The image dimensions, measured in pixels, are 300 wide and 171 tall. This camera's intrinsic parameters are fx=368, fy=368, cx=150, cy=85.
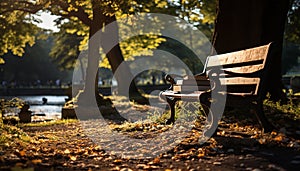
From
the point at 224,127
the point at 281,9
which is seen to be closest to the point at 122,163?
the point at 224,127

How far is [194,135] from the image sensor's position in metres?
5.76

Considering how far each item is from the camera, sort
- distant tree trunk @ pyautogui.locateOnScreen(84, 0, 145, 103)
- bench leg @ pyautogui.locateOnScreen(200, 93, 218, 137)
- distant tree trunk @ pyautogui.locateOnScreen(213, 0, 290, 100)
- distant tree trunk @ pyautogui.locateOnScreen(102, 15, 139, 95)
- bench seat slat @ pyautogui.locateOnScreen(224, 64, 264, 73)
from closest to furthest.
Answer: bench seat slat @ pyautogui.locateOnScreen(224, 64, 264, 73), bench leg @ pyautogui.locateOnScreen(200, 93, 218, 137), distant tree trunk @ pyautogui.locateOnScreen(213, 0, 290, 100), distant tree trunk @ pyautogui.locateOnScreen(84, 0, 145, 103), distant tree trunk @ pyautogui.locateOnScreen(102, 15, 139, 95)

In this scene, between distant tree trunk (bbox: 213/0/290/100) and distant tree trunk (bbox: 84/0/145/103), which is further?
distant tree trunk (bbox: 84/0/145/103)

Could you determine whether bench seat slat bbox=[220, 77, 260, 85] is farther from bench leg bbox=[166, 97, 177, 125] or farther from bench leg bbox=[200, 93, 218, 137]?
bench leg bbox=[166, 97, 177, 125]

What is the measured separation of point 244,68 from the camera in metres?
5.72

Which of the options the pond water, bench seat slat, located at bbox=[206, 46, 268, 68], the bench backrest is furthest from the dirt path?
the pond water

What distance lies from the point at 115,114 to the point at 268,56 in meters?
9.32

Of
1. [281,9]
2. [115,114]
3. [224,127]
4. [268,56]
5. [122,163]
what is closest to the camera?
[122,163]

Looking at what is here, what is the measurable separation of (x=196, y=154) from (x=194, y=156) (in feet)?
0.29

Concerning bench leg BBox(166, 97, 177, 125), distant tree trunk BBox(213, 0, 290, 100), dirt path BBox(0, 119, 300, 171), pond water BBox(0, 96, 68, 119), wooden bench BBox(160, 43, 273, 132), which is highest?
distant tree trunk BBox(213, 0, 290, 100)

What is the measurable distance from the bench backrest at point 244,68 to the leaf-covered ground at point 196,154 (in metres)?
0.71

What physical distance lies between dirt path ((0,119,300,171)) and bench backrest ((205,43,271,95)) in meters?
0.74

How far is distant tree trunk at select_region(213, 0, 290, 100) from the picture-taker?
319 inches

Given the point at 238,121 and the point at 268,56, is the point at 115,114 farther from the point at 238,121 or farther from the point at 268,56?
the point at 268,56
